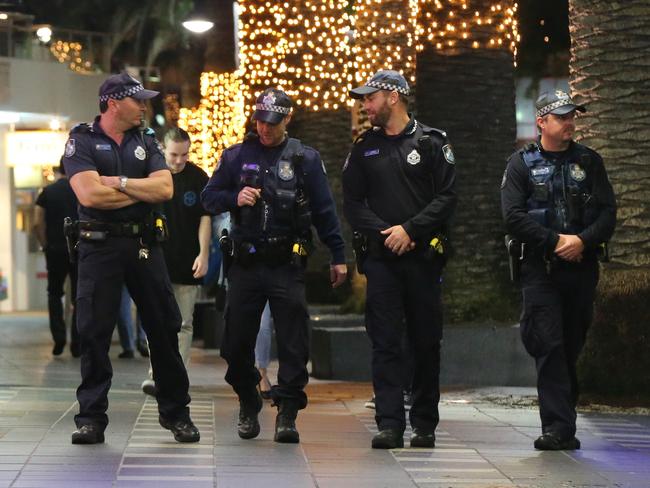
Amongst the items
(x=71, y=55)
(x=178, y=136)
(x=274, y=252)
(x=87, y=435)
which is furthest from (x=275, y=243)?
(x=71, y=55)

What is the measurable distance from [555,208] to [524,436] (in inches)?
55.2

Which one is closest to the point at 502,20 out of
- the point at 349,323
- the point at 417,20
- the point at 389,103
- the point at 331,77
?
the point at 417,20

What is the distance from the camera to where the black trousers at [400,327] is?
8672 mm

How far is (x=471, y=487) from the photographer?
732 cm

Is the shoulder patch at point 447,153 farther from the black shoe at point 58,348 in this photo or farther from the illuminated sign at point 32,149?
the illuminated sign at point 32,149

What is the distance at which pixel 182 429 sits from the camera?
859cm

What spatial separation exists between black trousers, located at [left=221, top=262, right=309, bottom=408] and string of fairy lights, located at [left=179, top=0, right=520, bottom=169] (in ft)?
18.6

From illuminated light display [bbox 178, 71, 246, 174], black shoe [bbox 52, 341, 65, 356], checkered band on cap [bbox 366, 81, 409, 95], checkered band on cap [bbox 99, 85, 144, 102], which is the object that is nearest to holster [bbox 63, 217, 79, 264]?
checkered band on cap [bbox 99, 85, 144, 102]

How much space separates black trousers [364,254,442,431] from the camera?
8672 millimetres

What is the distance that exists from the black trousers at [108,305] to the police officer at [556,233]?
200 cm

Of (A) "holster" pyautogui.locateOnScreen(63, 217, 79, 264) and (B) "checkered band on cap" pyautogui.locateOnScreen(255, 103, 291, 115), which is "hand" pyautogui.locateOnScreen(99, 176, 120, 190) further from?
(B) "checkered band on cap" pyautogui.locateOnScreen(255, 103, 291, 115)

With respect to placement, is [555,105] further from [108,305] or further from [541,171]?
[108,305]

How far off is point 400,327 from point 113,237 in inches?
65.0

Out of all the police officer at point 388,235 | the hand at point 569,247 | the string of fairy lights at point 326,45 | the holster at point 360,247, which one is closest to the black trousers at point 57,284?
the string of fairy lights at point 326,45
